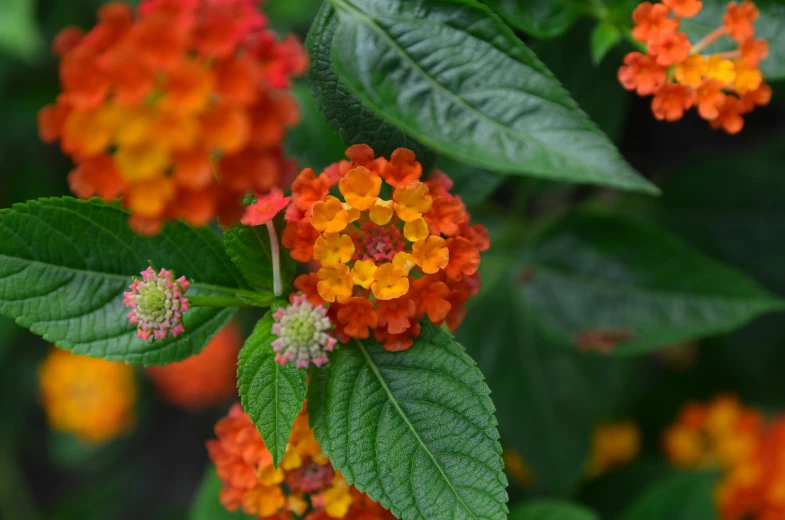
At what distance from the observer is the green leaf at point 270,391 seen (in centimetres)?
97

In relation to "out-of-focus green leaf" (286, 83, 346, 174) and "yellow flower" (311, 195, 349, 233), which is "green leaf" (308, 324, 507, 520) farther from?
"out-of-focus green leaf" (286, 83, 346, 174)

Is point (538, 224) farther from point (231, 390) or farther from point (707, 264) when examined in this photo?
point (231, 390)

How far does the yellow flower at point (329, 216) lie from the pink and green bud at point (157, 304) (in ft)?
0.65

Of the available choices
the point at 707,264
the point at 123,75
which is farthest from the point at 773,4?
the point at 123,75

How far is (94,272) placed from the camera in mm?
1060

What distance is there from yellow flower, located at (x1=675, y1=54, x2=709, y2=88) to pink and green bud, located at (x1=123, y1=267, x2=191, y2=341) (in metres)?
0.75

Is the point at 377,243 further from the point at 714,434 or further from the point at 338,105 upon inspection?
the point at 714,434

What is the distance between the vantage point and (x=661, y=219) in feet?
6.37

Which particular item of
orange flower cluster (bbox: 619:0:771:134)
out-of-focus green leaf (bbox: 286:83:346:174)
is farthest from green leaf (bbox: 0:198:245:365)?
orange flower cluster (bbox: 619:0:771:134)

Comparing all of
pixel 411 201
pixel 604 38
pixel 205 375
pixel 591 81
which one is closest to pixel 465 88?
pixel 411 201

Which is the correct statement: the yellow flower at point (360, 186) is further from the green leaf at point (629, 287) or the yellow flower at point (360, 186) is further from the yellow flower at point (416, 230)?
the green leaf at point (629, 287)

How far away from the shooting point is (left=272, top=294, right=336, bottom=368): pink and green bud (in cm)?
94

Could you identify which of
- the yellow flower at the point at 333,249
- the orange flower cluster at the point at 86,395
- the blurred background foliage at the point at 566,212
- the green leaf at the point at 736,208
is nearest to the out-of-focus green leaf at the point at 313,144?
the blurred background foliage at the point at 566,212

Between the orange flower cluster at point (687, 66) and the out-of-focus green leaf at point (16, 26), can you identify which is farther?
the out-of-focus green leaf at point (16, 26)
